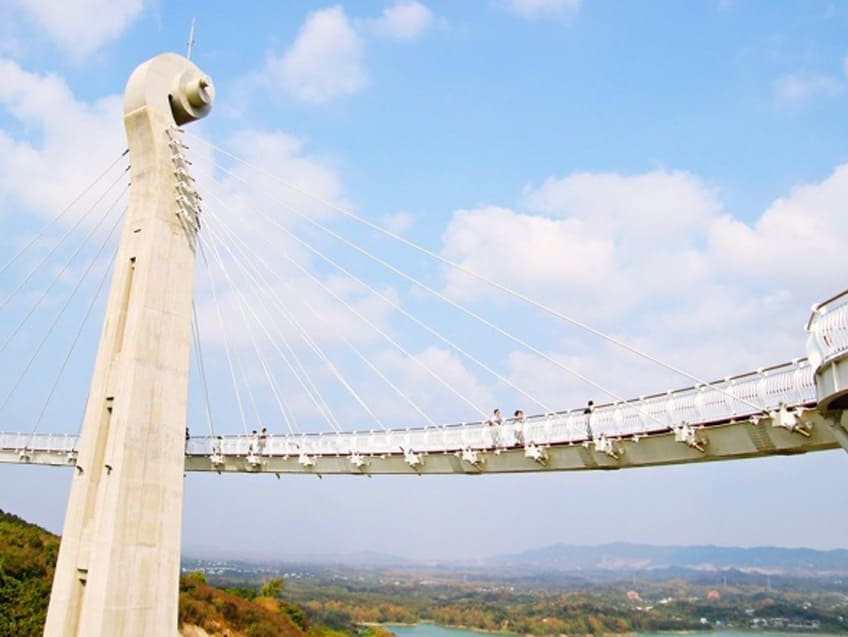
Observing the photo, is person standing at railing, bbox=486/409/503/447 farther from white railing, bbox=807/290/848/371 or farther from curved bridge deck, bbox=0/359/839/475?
white railing, bbox=807/290/848/371

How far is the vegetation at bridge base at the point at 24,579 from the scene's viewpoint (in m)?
21.1

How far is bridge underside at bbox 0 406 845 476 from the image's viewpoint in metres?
10.7

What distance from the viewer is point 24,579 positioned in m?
22.6

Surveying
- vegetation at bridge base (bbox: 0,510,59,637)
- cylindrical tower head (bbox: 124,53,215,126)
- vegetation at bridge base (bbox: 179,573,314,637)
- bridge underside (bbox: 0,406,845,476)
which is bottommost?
vegetation at bridge base (bbox: 179,573,314,637)

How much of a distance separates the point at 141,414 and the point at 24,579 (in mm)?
12980

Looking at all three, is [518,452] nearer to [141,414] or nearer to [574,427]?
[574,427]

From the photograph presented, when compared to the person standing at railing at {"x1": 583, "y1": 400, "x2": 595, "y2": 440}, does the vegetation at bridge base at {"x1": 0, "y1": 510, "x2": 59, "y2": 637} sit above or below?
below

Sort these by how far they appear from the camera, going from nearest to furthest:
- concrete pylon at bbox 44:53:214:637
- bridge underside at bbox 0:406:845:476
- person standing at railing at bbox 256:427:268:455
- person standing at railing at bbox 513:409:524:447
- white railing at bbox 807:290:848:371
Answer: white railing at bbox 807:290:848:371, bridge underside at bbox 0:406:845:476, concrete pylon at bbox 44:53:214:637, person standing at railing at bbox 513:409:524:447, person standing at railing at bbox 256:427:268:455

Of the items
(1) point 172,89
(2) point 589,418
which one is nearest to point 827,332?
(2) point 589,418

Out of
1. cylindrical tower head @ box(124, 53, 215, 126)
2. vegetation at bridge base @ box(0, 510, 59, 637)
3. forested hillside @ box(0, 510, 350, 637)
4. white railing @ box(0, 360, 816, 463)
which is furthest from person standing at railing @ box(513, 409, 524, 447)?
vegetation at bridge base @ box(0, 510, 59, 637)

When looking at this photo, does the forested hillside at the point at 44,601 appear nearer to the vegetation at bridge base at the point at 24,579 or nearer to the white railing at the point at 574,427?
the vegetation at bridge base at the point at 24,579

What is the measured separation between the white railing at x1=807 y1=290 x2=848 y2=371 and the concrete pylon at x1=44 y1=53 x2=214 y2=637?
41.1ft

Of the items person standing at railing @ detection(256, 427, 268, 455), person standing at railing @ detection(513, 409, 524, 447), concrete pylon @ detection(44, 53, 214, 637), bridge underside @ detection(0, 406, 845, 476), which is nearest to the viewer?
bridge underside @ detection(0, 406, 845, 476)

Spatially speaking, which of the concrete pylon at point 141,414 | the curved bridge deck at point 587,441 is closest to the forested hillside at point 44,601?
the curved bridge deck at point 587,441
